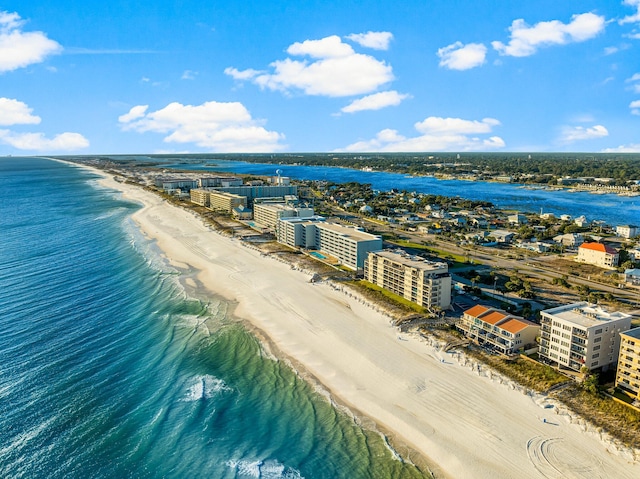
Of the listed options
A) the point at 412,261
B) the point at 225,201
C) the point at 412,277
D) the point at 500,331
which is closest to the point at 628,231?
the point at 412,261

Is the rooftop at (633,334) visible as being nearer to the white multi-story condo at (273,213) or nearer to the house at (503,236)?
the house at (503,236)

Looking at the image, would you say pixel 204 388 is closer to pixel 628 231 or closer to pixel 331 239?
pixel 331 239

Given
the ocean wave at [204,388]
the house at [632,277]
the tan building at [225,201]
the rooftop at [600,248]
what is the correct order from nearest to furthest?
the ocean wave at [204,388], the house at [632,277], the rooftop at [600,248], the tan building at [225,201]

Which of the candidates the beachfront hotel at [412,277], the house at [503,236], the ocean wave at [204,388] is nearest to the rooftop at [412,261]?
the beachfront hotel at [412,277]

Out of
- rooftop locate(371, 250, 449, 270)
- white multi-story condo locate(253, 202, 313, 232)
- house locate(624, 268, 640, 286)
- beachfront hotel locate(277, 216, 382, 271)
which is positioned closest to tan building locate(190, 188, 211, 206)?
white multi-story condo locate(253, 202, 313, 232)

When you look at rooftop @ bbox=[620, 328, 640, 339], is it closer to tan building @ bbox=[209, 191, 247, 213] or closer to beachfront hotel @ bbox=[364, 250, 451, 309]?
beachfront hotel @ bbox=[364, 250, 451, 309]
